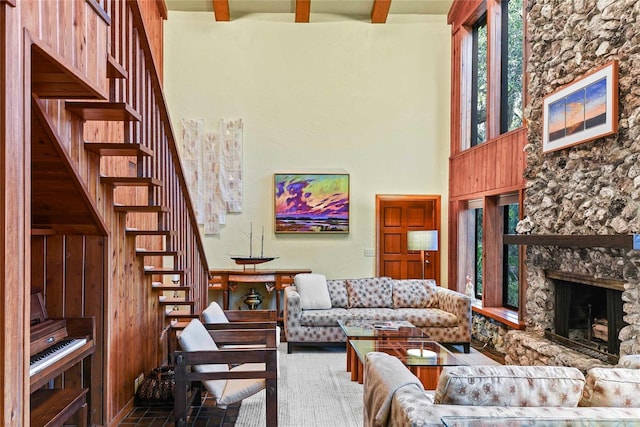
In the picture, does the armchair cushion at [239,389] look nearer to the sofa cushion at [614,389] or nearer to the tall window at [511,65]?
the sofa cushion at [614,389]

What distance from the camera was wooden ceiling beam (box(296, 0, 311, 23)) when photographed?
7715 mm

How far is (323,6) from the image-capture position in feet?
26.2

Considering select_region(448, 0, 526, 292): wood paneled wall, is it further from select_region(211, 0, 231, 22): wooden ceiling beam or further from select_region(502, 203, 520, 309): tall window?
select_region(211, 0, 231, 22): wooden ceiling beam

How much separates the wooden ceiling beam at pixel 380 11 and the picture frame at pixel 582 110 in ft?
12.3

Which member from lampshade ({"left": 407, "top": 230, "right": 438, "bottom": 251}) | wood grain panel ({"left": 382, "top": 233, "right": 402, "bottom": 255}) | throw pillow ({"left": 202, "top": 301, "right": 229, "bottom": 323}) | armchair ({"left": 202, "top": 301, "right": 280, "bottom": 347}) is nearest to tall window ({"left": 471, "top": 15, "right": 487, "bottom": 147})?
lampshade ({"left": 407, "top": 230, "right": 438, "bottom": 251})

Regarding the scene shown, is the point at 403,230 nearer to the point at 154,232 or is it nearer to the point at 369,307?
the point at 369,307

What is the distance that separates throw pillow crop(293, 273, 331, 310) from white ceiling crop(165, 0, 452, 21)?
14.4 feet

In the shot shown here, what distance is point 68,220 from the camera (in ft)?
11.0

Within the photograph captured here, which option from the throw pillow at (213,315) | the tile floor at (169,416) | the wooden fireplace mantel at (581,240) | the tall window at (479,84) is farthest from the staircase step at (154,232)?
the tall window at (479,84)

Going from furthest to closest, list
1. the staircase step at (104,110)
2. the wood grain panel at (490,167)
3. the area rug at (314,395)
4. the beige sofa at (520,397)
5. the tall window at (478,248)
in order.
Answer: the tall window at (478,248) → the wood grain panel at (490,167) → the area rug at (314,395) → the staircase step at (104,110) → the beige sofa at (520,397)

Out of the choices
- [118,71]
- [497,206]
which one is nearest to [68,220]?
[118,71]

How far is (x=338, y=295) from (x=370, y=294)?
0.43m

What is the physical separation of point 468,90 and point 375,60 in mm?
1560

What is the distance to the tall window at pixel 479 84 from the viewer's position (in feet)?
23.6
